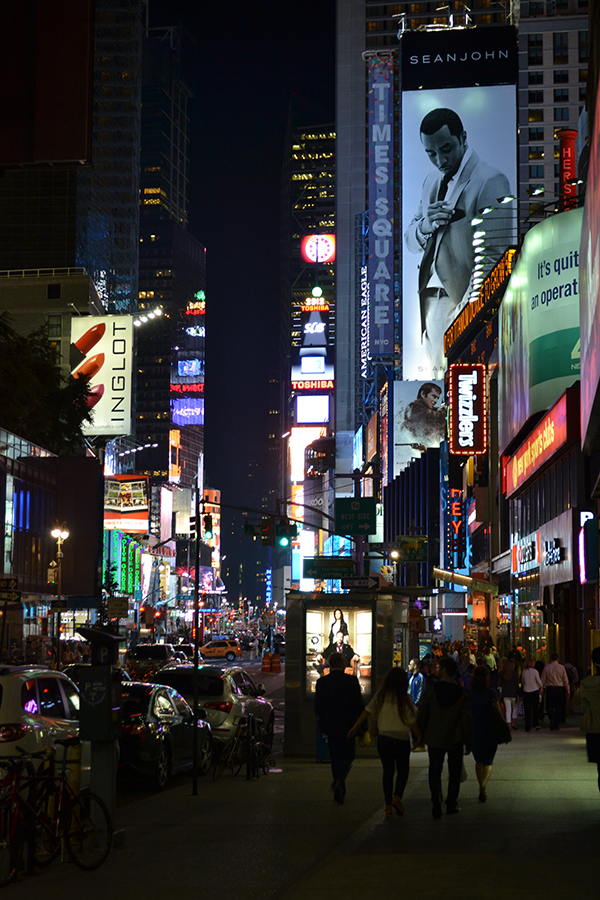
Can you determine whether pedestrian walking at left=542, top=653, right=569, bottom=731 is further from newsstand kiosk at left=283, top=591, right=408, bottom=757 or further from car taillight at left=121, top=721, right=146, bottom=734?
car taillight at left=121, top=721, right=146, bottom=734

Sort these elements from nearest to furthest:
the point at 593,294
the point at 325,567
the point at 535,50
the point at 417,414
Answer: the point at 593,294
the point at 325,567
the point at 417,414
the point at 535,50

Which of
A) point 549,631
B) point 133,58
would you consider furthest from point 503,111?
point 549,631

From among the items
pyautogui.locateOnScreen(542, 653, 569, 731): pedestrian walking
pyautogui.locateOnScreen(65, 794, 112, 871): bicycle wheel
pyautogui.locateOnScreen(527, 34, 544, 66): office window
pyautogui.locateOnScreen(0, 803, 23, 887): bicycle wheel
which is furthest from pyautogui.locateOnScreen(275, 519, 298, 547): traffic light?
pyautogui.locateOnScreen(527, 34, 544, 66): office window

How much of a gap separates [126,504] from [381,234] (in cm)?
4343

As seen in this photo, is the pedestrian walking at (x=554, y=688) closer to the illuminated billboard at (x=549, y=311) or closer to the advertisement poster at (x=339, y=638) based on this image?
the advertisement poster at (x=339, y=638)

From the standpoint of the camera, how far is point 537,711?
85.7 ft

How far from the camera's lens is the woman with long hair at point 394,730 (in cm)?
1215

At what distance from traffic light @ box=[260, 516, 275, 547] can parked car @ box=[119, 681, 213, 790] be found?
25.3 meters

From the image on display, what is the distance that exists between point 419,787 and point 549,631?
2433 cm

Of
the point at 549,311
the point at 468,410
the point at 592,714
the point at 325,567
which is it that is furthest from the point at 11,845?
the point at 468,410

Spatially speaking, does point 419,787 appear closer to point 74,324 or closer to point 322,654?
point 322,654

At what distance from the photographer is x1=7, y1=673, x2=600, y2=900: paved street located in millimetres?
8656

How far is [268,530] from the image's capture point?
4316cm

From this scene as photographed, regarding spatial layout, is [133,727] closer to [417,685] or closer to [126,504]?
[417,685]
